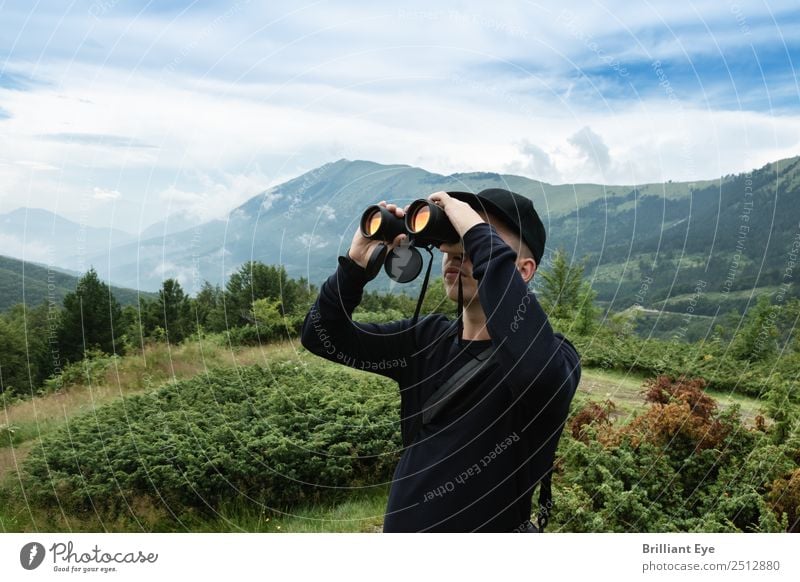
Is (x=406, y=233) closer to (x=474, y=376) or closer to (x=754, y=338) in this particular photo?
(x=474, y=376)

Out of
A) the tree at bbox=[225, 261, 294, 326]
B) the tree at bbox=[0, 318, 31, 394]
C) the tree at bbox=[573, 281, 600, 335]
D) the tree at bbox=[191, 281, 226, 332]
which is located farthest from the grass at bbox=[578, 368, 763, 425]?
the tree at bbox=[0, 318, 31, 394]

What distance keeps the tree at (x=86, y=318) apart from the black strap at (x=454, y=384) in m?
8.10

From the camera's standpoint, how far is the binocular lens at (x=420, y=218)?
2221 mm

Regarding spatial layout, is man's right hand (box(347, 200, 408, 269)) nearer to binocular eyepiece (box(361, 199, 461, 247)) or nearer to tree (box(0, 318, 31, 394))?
binocular eyepiece (box(361, 199, 461, 247))

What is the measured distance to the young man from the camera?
6.32 feet

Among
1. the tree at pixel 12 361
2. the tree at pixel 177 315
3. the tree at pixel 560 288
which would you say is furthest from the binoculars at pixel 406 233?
the tree at pixel 12 361

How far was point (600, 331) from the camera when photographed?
1130cm

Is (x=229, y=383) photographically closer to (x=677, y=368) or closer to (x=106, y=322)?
(x=677, y=368)

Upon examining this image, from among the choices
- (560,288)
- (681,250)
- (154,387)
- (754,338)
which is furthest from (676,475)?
(681,250)

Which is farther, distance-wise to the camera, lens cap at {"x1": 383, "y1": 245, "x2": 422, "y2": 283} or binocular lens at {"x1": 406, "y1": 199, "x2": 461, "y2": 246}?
lens cap at {"x1": 383, "y1": 245, "x2": 422, "y2": 283}

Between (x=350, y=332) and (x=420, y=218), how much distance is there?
52 centimetres

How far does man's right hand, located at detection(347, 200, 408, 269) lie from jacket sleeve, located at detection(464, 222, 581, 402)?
1.78 feet

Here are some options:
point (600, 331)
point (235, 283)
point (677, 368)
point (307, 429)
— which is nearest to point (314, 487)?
point (307, 429)

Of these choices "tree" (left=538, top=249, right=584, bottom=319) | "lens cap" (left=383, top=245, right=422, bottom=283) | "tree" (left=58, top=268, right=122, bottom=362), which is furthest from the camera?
"tree" (left=538, top=249, right=584, bottom=319)
